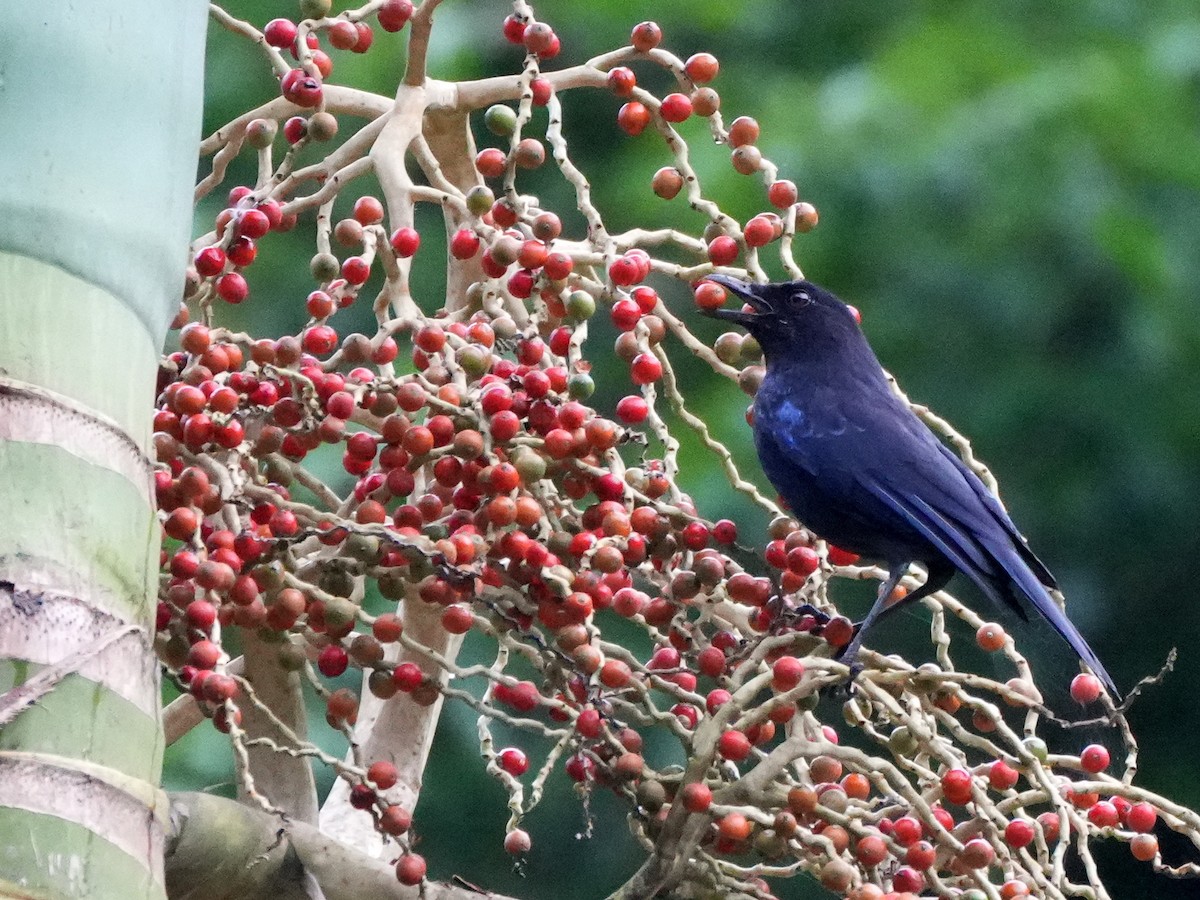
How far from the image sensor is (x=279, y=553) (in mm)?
1122

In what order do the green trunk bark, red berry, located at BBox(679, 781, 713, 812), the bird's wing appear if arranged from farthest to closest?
1. the bird's wing
2. red berry, located at BBox(679, 781, 713, 812)
3. the green trunk bark

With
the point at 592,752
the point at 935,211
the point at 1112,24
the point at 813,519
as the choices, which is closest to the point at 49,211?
the point at 592,752

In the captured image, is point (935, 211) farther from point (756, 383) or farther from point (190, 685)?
point (190, 685)

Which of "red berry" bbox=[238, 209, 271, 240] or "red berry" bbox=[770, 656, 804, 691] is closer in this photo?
"red berry" bbox=[770, 656, 804, 691]

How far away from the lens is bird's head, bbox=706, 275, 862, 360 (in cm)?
167

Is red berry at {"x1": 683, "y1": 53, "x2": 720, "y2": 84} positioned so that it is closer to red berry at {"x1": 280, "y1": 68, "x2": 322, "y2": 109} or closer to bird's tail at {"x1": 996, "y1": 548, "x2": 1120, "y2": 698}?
red berry at {"x1": 280, "y1": 68, "x2": 322, "y2": 109}

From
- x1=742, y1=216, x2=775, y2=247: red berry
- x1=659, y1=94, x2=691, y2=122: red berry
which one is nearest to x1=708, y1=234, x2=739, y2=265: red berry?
x1=742, y1=216, x2=775, y2=247: red berry

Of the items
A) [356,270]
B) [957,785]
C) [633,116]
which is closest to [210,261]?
[356,270]

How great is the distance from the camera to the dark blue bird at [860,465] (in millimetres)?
1593

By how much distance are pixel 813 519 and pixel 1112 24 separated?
92.2 inches

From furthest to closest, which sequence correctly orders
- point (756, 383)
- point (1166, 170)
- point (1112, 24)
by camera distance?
point (1112, 24) → point (1166, 170) → point (756, 383)

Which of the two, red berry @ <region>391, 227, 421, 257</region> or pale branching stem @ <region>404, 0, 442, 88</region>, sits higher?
pale branching stem @ <region>404, 0, 442, 88</region>

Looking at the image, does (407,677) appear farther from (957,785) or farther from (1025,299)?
(1025,299)

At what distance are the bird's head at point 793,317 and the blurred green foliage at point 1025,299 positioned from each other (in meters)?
1.23
